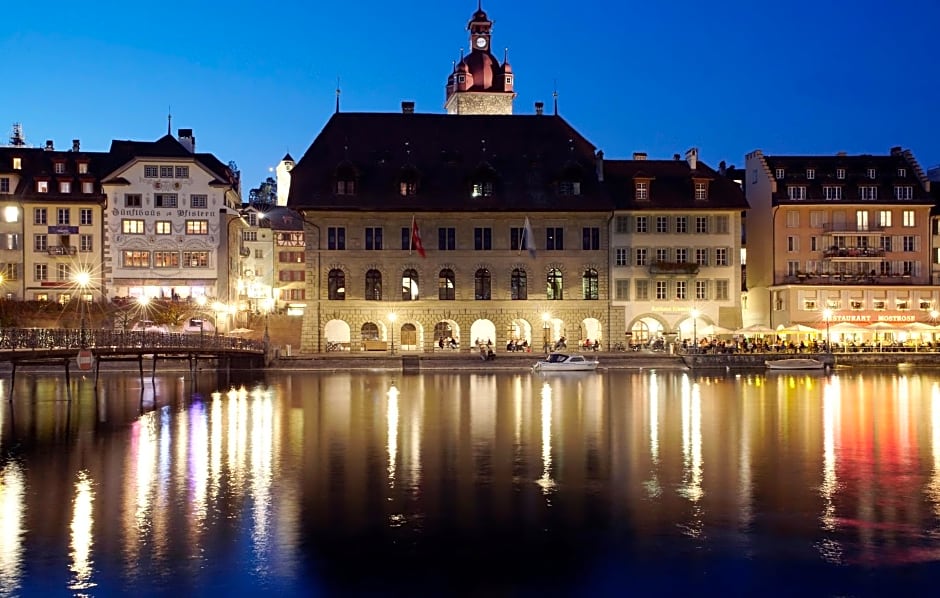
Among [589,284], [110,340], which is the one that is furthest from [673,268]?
[110,340]

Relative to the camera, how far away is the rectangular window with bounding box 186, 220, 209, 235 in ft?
258

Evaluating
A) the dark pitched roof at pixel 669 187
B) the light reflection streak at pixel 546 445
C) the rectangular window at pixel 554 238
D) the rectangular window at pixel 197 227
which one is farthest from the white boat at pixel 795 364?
Result: the rectangular window at pixel 197 227

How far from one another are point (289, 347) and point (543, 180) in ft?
70.2

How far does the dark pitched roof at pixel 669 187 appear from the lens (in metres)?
76.6

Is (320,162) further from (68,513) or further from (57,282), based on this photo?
(68,513)

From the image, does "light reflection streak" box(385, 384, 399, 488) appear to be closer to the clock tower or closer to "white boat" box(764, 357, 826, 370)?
"white boat" box(764, 357, 826, 370)

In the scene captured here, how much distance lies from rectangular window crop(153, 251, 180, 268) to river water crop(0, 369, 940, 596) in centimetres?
3199

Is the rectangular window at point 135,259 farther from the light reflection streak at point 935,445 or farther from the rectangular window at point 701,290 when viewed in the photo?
the light reflection streak at point 935,445

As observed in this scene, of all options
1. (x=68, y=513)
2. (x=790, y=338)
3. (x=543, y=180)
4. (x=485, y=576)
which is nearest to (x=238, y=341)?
(x=543, y=180)

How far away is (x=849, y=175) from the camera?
263 ft

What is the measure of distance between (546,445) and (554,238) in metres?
42.8

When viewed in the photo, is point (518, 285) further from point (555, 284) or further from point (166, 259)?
point (166, 259)

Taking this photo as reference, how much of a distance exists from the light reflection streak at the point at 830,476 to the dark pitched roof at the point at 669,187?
90.1 feet

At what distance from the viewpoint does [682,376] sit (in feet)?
212
